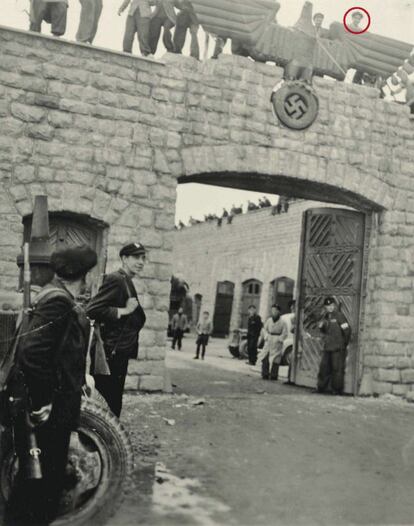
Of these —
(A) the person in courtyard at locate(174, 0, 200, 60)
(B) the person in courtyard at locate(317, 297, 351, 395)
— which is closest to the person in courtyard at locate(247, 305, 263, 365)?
(B) the person in courtyard at locate(317, 297, 351, 395)

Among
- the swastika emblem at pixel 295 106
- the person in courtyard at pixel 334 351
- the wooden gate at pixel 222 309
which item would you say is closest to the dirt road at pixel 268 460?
the person in courtyard at pixel 334 351

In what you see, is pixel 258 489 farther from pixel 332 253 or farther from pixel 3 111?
pixel 332 253

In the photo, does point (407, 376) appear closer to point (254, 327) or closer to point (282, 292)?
point (254, 327)

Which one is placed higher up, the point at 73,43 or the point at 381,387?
the point at 73,43

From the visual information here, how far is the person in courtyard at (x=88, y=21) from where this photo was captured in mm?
9203

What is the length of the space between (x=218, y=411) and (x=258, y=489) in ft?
10.7

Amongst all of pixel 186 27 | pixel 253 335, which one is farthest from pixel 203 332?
pixel 186 27

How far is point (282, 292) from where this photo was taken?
23078 mm

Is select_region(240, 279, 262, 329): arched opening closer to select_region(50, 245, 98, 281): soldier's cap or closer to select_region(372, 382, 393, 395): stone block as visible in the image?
select_region(372, 382, 393, 395): stone block

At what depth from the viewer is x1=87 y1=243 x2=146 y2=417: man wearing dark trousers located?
5.65 m

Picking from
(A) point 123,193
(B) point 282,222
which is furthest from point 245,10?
(B) point 282,222

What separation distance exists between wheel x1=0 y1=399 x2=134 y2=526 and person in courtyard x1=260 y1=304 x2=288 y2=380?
9.02 meters

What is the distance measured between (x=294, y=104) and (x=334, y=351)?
393cm

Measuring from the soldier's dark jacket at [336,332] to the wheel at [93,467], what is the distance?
7.09m
